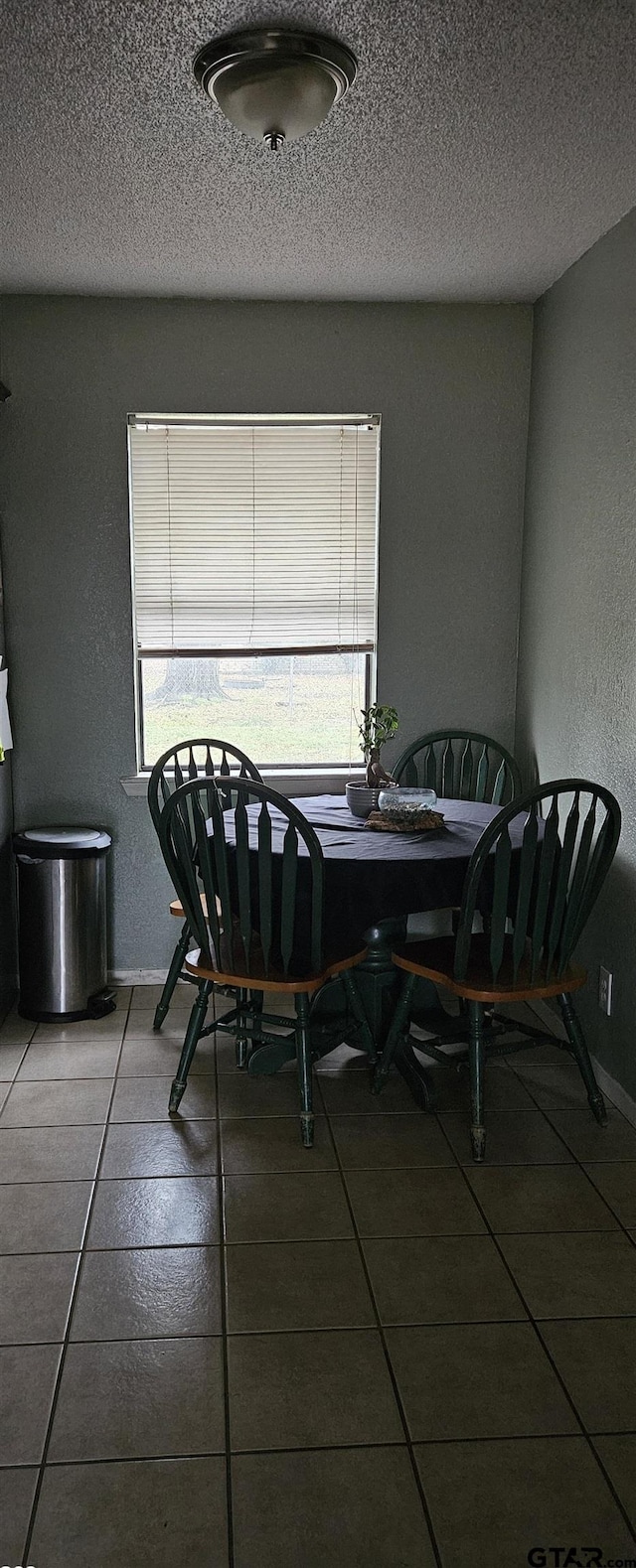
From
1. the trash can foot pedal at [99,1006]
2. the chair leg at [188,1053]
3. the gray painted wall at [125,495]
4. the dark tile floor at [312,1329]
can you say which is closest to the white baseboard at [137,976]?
the gray painted wall at [125,495]

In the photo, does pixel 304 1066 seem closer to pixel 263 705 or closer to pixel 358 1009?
pixel 358 1009

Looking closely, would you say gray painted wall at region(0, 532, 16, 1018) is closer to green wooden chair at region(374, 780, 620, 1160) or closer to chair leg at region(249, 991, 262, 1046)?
chair leg at region(249, 991, 262, 1046)

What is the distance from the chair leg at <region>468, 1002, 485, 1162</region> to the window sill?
146cm

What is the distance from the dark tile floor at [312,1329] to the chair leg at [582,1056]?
0.22 feet

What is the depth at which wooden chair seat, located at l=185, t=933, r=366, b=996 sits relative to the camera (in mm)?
2797

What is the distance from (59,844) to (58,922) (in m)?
0.27

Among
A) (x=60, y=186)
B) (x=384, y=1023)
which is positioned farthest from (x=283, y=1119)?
(x=60, y=186)

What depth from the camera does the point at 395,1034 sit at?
312 centimetres

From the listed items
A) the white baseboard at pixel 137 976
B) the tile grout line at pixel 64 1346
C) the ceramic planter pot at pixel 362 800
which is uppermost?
the ceramic planter pot at pixel 362 800

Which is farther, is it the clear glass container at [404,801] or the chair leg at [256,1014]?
the clear glass container at [404,801]

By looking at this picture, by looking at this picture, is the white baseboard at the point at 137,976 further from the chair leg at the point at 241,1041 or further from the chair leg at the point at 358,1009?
the chair leg at the point at 358,1009

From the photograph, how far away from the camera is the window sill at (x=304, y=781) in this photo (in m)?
4.09
